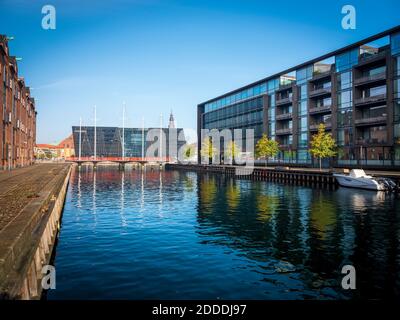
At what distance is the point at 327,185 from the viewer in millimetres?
54312

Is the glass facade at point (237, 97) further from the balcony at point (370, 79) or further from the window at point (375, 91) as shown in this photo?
the window at point (375, 91)

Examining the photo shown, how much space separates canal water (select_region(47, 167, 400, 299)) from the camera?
1217cm

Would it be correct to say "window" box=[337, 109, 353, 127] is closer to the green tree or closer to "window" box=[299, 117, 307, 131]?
"window" box=[299, 117, 307, 131]

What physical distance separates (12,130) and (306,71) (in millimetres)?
64044

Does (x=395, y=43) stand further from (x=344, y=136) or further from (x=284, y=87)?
(x=284, y=87)

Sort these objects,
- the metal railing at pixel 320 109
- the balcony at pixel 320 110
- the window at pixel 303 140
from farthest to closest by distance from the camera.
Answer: the window at pixel 303 140 < the balcony at pixel 320 110 < the metal railing at pixel 320 109

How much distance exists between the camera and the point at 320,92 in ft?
242

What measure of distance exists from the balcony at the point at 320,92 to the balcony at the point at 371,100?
854cm

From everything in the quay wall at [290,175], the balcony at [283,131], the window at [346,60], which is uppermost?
the window at [346,60]

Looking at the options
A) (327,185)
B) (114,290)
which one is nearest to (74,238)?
(114,290)

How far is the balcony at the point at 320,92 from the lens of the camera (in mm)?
72062

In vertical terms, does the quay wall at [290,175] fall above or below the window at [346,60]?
below

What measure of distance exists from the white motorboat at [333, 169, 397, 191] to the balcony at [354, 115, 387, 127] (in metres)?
16.0

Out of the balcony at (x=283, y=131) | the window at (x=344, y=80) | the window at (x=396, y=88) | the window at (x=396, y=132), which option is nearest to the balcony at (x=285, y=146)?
the balcony at (x=283, y=131)
